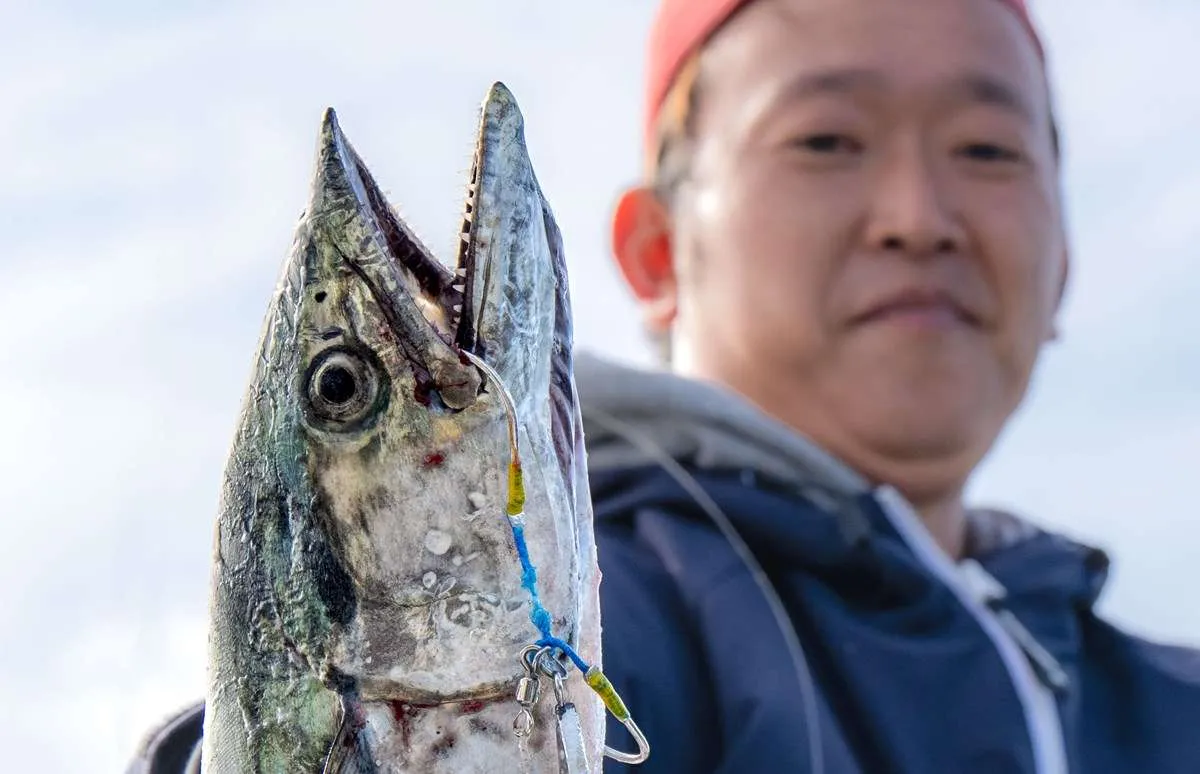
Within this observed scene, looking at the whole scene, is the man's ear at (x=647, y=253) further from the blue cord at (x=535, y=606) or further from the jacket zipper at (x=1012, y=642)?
the blue cord at (x=535, y=606)

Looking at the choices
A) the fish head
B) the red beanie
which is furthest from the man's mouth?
the fish head

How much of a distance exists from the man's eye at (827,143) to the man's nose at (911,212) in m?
0.12

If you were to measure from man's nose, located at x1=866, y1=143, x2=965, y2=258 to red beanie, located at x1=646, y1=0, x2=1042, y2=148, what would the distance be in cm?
83

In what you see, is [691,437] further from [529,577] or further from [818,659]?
[529,577]

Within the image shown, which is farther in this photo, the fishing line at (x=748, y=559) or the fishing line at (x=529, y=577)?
the fishing line at (x=748, y=559)

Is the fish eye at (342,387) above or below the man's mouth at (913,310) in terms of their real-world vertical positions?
below

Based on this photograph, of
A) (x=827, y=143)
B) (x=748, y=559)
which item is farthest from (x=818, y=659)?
(x=827, y=143)

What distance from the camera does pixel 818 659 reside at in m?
3.72

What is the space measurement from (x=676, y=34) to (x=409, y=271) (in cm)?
294

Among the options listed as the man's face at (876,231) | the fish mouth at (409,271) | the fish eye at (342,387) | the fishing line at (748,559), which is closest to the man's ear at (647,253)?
the man's face at (876,231)

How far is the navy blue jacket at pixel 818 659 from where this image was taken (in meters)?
3.26

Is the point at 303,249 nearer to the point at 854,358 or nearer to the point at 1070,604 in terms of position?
the point at 854,358

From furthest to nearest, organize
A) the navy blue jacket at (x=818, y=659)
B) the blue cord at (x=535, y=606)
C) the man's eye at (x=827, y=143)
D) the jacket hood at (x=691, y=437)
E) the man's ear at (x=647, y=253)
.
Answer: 1. the man's ear at (x=647, y=253)
2. the man's eye at (x=827, y=143)
3. the jacket hood at (x=691, y=437)
4. the navy blue jacket at (x=818, y=659)
5. the blue cord at (x=535, y=606)

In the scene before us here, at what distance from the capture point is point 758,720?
324 centimetres
